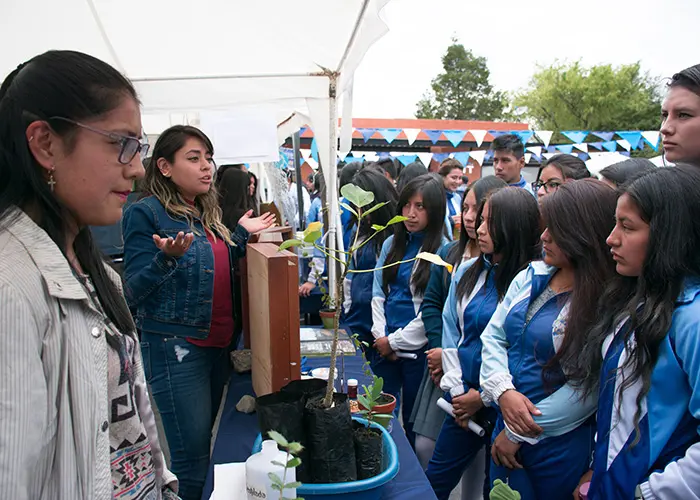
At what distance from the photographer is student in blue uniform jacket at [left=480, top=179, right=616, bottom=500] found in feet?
5.66

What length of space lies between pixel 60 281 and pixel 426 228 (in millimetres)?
2416

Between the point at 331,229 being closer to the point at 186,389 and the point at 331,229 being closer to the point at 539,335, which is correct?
the point at 186,389

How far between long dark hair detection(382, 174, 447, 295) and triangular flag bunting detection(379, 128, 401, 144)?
1490 centimetres

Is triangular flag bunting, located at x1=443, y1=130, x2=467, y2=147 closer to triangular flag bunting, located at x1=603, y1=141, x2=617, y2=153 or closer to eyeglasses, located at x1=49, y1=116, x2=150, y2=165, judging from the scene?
triangular flag bunting, located at x1=603, y1=141, x2=617, y2=153

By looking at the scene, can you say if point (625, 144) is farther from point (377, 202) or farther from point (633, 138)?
point (377, 202)

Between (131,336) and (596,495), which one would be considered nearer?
(131,336)

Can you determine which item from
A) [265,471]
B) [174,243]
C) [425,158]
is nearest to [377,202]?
[174,243]

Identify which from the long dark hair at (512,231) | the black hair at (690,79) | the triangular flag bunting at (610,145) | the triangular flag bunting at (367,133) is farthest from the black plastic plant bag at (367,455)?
the triangular flag bunting at (610,145)

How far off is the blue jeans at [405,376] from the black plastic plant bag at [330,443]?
1.74 meters

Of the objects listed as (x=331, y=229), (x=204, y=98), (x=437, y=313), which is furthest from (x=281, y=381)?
(x=204, y=98)

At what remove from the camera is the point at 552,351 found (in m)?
1.78

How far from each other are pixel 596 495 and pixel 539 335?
549 mm

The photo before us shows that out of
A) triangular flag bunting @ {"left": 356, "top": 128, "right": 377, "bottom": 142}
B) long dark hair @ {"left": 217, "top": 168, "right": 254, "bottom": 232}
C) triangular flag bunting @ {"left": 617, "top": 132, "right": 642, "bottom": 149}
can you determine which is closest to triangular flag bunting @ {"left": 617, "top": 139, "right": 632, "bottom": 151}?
triangular flag bunting @ {"left": 617, "top": 132, "right": 642, "bottom": 149}

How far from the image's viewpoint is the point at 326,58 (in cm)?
310
